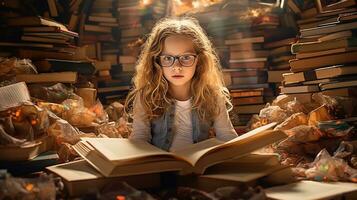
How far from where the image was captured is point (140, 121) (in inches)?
90.4

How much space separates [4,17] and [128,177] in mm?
2681

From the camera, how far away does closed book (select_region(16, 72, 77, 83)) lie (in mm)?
3076

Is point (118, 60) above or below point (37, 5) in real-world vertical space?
below

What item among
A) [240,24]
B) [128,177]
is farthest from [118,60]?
[128,177]

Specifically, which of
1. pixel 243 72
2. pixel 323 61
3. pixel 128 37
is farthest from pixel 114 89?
pixel 323 61

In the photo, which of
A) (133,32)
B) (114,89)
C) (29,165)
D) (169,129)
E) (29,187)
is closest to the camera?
(29,187)

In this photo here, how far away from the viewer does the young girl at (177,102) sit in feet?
7.48

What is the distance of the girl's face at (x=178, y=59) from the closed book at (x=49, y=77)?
4.61 ft

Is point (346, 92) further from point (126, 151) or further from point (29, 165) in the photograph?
point (29, 165)

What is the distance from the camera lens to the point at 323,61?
3004mm

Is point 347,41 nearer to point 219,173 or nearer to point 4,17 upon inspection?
point 219,173

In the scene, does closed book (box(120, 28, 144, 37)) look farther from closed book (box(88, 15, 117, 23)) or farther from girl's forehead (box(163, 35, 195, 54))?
girl's forehead (box(163, 35, 195, 54))

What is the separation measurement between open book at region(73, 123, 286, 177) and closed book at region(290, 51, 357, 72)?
5.24 ft

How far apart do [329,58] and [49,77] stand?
2.26 meters
